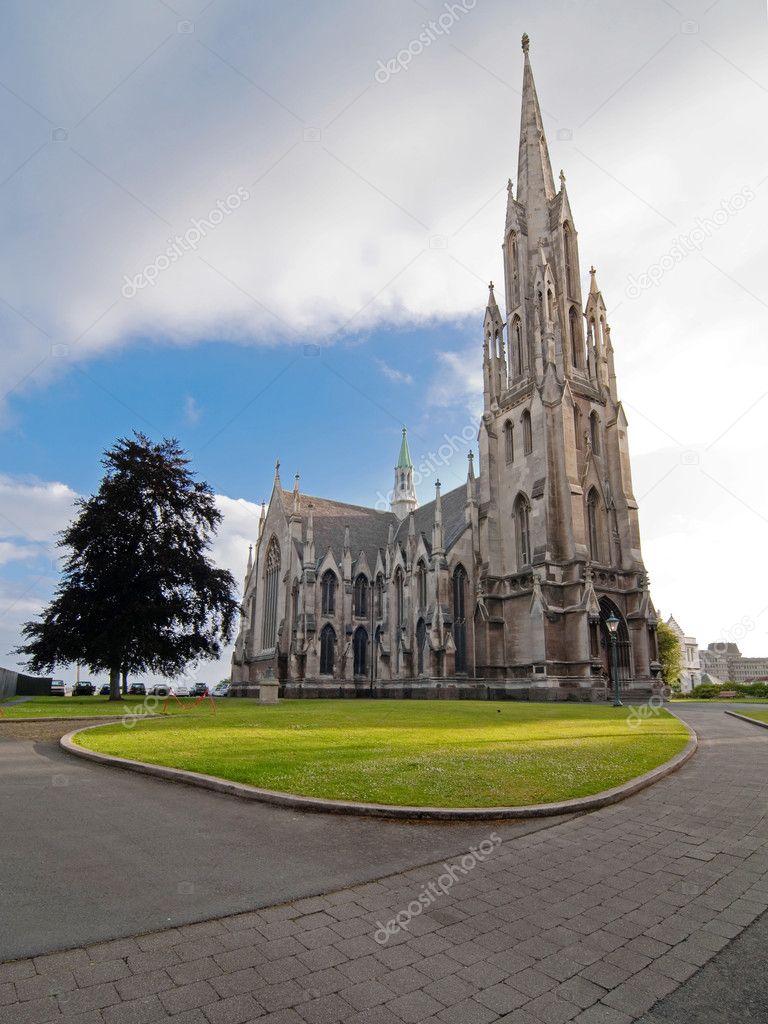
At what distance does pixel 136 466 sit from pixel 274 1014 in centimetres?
3478

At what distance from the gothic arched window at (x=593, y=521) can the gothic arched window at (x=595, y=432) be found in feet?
11.1

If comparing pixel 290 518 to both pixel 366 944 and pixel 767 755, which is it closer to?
pixel 767 755

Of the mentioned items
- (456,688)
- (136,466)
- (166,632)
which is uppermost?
(136,466)

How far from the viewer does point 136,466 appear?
3497cm

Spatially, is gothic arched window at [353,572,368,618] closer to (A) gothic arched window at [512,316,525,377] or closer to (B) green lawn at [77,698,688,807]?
(A) gothic arched window at [512,316,525,377]

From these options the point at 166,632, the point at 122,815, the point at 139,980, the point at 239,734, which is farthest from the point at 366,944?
the point at 166,632

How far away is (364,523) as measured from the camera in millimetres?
60781

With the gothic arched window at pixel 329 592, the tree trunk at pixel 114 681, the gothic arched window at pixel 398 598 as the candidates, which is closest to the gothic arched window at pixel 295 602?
the gothic arched window at pixel 329 592

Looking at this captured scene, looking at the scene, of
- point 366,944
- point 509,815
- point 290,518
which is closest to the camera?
point 366,944

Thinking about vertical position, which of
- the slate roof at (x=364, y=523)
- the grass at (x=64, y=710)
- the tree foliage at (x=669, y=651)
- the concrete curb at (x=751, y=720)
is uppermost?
the slate roof at (x=364, y=523)

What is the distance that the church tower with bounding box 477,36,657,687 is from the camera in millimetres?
36875

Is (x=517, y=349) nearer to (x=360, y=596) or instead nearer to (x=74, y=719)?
(x=360, y=596)

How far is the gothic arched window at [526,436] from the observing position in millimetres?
41969

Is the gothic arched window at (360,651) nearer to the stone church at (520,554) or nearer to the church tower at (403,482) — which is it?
the stone church at (520,554)
